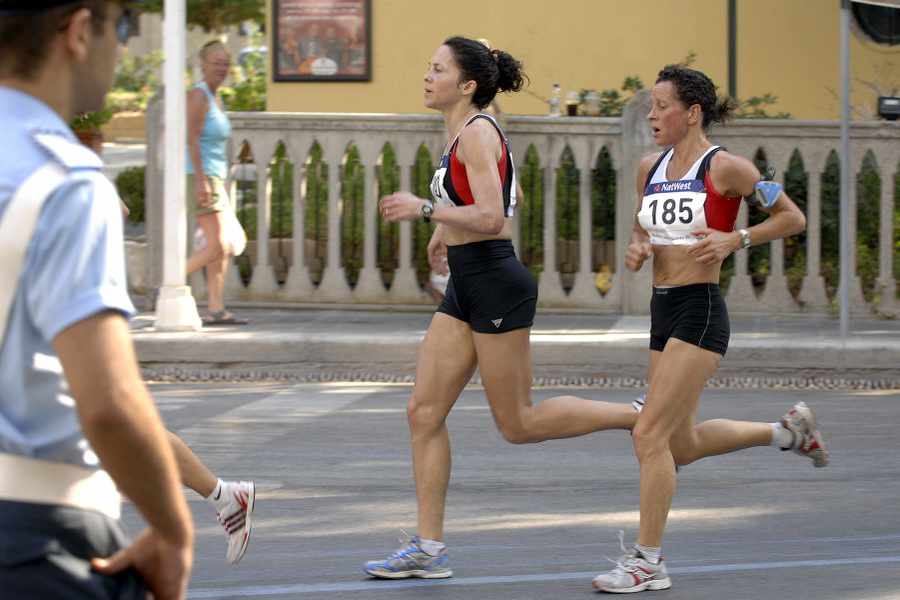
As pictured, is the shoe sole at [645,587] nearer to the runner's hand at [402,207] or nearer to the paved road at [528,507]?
the paved road at [528,507]

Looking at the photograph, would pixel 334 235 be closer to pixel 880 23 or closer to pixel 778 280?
pixel 778 280

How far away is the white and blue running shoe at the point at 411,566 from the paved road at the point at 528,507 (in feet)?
0.18

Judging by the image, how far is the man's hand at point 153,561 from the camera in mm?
2441

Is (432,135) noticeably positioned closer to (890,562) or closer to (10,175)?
(890,562)

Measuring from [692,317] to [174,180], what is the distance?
640 centimetres

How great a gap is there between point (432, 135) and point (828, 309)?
3347 millimetres

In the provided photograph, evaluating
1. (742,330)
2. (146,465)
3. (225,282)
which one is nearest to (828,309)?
(742,330)

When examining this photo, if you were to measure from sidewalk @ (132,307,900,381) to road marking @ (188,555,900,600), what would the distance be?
4.78 m

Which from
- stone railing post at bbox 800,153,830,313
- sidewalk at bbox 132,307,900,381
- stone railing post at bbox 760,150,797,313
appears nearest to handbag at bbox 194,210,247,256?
sidewalk at bbox 132,307,900,381

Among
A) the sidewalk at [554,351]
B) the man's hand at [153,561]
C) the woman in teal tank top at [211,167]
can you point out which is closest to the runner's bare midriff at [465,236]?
the man's hand at [153,561]

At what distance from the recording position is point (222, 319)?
1195 centimetres

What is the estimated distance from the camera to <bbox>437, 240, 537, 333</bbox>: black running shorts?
578 cm

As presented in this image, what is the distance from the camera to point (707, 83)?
19.4ft

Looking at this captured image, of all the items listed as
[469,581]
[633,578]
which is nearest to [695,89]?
[633,578]
